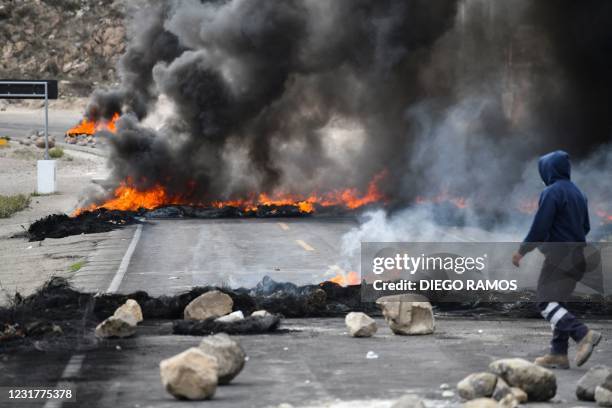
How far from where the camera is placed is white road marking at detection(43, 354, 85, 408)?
7.72m

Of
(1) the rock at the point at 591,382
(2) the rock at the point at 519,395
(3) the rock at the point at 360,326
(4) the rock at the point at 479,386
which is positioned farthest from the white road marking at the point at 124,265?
(1) the rock at the point at 591,382

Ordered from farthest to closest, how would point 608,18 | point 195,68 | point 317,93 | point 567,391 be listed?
1. point 317,93
2. point 195,68
3. point 608,18
4. point 567,391

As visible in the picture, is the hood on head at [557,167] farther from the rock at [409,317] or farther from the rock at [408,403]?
the rock at [408,403]

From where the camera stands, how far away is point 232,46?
32250 mm

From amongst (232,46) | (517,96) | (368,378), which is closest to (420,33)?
(517,96)

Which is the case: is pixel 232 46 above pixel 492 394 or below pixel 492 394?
above

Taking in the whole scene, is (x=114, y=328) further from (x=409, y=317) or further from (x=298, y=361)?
(x=409, y=317)

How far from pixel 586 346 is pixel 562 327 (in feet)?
0.82

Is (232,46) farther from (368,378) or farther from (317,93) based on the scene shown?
(368,378)

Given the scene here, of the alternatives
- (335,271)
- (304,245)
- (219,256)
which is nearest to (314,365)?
(335,271)

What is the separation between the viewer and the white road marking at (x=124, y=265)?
14159mm

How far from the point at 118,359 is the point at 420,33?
23770mm

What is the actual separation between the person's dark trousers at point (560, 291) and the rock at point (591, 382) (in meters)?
1.17

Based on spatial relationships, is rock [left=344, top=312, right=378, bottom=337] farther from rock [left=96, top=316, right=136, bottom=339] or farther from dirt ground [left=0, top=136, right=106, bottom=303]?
dirt ground [left=0, top=136, right=106, bottom=303]
